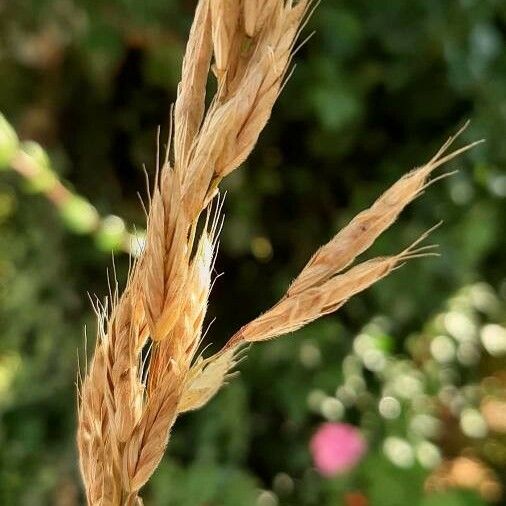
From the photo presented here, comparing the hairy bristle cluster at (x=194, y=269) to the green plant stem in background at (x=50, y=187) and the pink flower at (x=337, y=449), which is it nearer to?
the green plant stem in background at (x=50, y=187)

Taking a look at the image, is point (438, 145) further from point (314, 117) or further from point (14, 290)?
point (14, 290)

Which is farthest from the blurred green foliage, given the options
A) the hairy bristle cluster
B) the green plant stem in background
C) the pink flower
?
the hairy bristle cluster

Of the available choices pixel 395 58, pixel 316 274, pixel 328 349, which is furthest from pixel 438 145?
pixel 316 274

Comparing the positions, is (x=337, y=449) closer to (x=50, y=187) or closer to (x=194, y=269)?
(x=50, y=187)

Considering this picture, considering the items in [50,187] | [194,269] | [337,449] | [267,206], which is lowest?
[337,449]

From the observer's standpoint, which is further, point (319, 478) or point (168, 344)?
point (319, 478)

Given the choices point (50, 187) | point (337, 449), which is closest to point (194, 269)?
point (50, 187)
